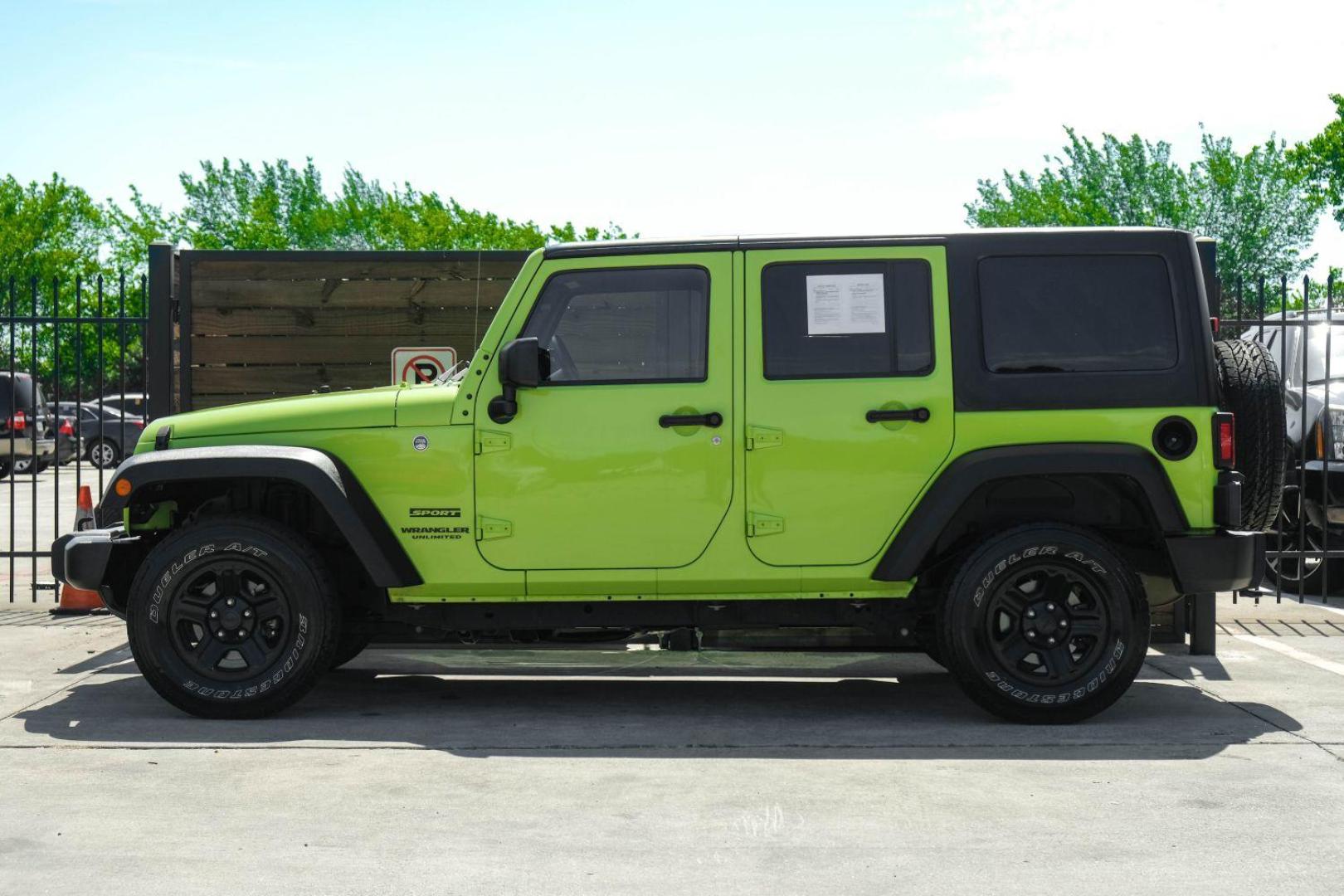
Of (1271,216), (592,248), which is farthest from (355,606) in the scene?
(1271,216)

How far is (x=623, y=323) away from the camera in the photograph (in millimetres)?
7035

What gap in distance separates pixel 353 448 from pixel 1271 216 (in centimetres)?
5563

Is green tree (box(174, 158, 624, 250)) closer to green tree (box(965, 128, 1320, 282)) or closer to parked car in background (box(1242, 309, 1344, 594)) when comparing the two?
green tree (box(965, 128, 1320, 282))

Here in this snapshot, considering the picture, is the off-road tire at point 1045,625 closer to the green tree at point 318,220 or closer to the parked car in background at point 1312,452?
the parked car in background at point 1312,452

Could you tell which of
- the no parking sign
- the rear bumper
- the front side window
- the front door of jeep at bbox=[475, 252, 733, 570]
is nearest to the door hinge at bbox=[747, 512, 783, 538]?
the front door of jeep at bbox=[475, 252, 733, 570]

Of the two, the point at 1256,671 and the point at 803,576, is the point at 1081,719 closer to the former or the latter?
the point at 803,576

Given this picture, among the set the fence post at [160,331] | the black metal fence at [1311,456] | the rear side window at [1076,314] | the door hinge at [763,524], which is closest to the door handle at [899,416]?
the rear side window at [1076,314]

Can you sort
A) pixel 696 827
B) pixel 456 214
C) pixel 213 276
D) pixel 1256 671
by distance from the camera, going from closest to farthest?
pixel 696 827 < pixel 1256 671 < pixel 213 276 < pixel 456 214

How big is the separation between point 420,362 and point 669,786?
4523 millimetres

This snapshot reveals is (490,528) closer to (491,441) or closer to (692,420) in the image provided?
(491,441)

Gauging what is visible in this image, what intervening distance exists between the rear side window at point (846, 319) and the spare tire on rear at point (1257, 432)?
1545mm

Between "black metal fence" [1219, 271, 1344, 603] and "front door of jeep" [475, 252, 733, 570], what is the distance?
4.64m

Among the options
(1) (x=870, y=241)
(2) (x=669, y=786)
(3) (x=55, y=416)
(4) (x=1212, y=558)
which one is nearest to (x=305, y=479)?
(2) (x=669, y=786)

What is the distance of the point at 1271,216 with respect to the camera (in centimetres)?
5706
